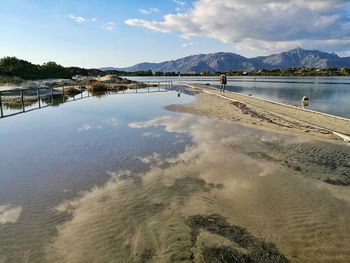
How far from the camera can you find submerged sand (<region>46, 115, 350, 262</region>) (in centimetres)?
575

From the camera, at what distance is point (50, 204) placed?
7.73 metres

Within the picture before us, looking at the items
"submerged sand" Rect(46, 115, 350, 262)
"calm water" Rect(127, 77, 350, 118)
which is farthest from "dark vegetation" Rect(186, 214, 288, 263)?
"calm water" Rect(127, 77, 350, 118)

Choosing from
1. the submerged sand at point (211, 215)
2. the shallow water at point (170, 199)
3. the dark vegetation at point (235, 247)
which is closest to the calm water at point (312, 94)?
the shallow water at point (170, 199)

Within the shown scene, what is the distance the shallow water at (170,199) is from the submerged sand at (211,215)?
0.02 m

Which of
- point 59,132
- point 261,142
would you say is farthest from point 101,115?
point 261,142

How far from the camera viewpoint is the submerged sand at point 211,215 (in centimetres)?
575

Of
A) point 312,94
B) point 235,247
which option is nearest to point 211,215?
point 235,247

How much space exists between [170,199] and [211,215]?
4.18ft

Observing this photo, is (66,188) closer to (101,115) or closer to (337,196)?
(337,196)

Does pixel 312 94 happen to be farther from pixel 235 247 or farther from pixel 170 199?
pixel 235 247

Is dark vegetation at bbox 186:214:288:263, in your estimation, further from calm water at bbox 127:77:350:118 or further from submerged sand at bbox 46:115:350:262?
calm water at bbox 127:77:350:118

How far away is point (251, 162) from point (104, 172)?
5.03 meters

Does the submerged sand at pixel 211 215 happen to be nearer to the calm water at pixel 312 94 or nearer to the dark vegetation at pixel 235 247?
the dark vegetation at pixel 235 247

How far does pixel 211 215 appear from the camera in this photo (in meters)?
7.19
